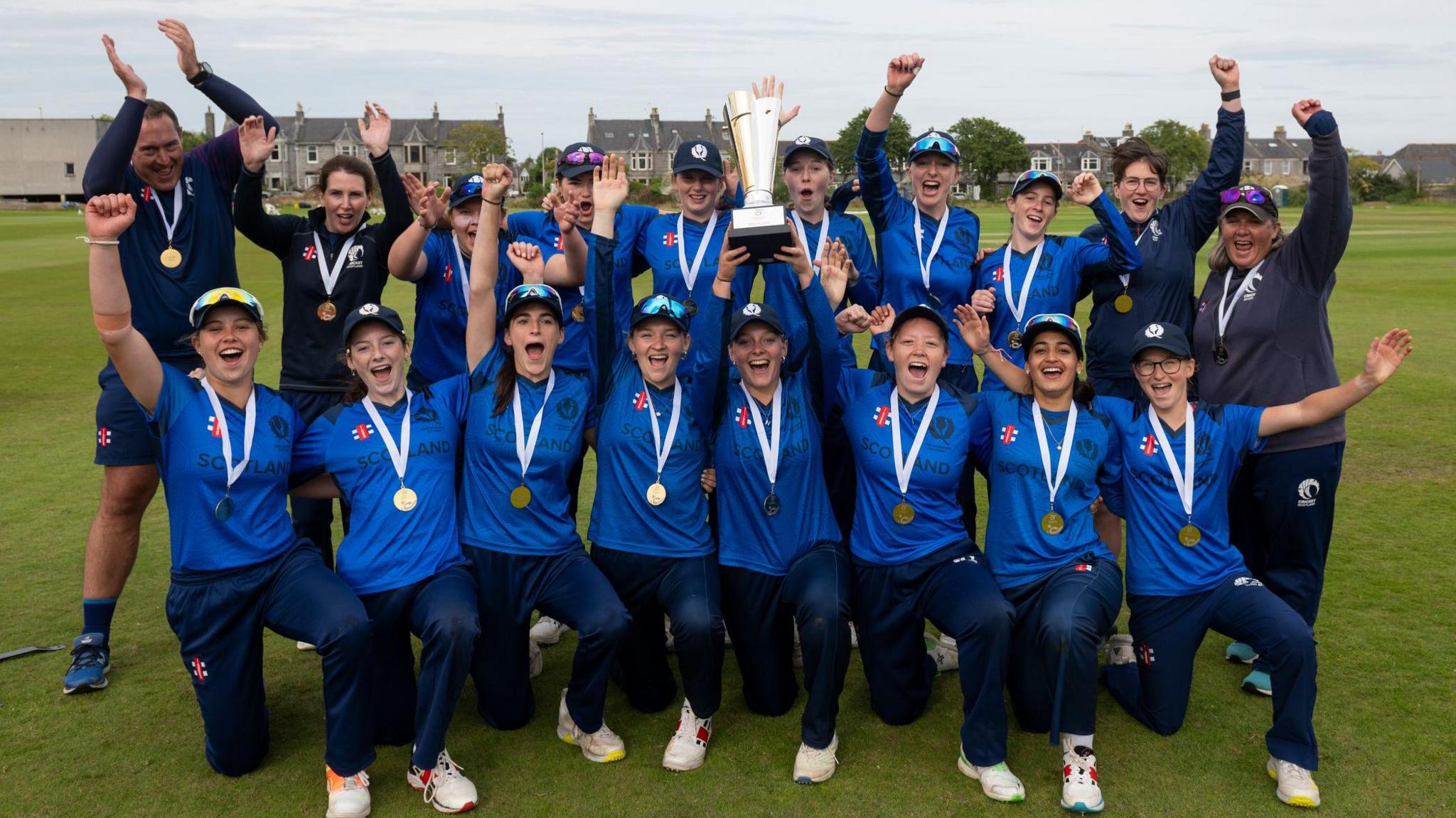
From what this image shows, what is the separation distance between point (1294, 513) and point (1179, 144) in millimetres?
94168

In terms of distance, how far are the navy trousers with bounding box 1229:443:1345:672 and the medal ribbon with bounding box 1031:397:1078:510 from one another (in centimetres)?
100

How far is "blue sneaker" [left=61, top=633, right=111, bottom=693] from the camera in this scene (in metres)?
5.05

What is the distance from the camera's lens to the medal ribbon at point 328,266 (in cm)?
573

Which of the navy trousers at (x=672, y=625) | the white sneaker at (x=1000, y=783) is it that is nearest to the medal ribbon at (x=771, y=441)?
the navy trousers at (x=672, y=625)

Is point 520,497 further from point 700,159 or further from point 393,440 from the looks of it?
point 700,159

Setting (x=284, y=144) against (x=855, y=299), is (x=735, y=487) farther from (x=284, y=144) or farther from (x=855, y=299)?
(x=284, y=144)

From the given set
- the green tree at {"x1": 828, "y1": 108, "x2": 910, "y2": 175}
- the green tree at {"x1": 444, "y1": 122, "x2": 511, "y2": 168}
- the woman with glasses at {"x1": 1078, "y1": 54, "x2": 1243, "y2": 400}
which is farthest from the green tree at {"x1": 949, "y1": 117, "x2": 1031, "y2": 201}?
the woman with glasses at {"x1": 1078, "y1": 54, "x2": 1243, "y2": 400}

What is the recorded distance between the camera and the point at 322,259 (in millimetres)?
5746

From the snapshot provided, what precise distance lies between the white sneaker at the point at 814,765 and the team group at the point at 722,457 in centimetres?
2

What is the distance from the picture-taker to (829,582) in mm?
4723

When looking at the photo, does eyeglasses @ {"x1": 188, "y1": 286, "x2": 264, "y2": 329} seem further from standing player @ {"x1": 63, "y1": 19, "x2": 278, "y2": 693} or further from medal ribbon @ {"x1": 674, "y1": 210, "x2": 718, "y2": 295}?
medal ribbon @ {"x1": 674, "y1": 210, "x2": 718, "y2": 295}

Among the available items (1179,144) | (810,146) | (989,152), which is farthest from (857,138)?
(810,146)

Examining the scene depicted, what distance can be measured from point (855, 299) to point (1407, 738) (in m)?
3.35

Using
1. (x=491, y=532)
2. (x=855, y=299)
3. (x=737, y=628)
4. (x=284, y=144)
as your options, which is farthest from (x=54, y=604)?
(x=284, y=144)
